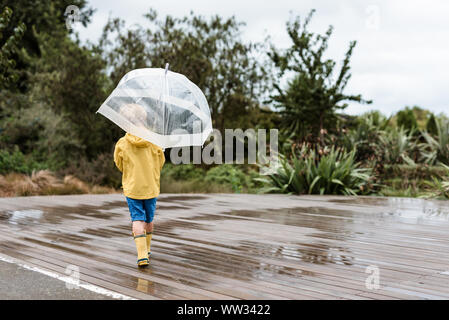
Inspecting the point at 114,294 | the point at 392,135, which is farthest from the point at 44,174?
the point at 392,135

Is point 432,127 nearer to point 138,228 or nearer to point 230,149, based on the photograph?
point 230,149

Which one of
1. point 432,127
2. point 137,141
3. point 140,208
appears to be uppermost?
point 432,127

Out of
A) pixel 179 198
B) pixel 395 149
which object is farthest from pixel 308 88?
pixel 179 198

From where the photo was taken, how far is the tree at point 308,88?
16703 mm

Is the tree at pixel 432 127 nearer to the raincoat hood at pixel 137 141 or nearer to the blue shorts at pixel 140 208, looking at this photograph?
the blue shorts at pixel 140 208

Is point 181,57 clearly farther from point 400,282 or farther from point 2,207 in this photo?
point 400,282

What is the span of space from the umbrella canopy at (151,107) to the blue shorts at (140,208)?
591 millimetres

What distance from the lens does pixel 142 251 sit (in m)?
4.47

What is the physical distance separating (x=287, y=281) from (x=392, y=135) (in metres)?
14.1

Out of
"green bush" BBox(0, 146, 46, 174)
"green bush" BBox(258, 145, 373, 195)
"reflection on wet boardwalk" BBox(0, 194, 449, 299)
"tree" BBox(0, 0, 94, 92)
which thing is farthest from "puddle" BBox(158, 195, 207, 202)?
"tree" BBox(0, 0, 94, 92)

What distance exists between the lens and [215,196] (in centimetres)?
1142

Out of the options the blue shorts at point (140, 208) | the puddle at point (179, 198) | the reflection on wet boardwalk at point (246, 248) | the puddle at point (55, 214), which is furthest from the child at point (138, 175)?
the puddle at point (179, 198)

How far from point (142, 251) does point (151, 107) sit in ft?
4.08

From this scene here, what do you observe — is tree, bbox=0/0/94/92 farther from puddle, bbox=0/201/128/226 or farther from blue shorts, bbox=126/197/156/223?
blue shorts, bbox=126/197/156/223
